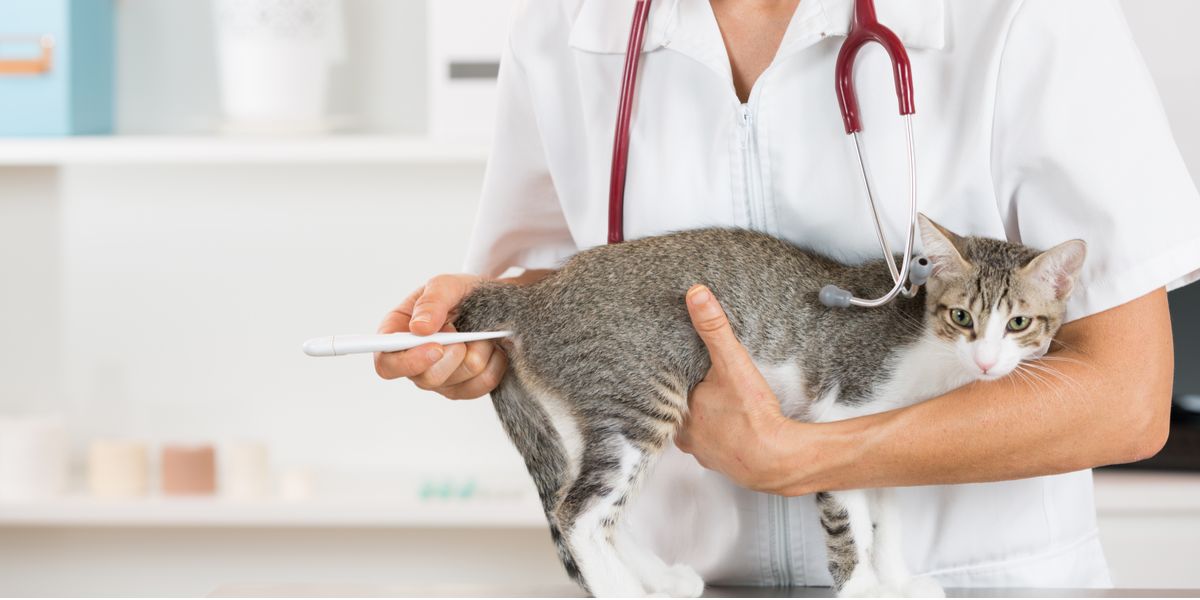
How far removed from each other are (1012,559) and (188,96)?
6.54ft

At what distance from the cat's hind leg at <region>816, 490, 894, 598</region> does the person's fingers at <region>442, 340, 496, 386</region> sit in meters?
0.37

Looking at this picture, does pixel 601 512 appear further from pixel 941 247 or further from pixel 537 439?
pixel 941 247

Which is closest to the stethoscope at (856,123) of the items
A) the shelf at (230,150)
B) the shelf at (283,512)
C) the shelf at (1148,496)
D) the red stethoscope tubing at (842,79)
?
the red stethoscope tubing at (842,79)

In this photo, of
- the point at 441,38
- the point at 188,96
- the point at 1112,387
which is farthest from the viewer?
the point at 188,96

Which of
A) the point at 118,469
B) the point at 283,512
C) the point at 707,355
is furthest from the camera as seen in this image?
the point at 118,469

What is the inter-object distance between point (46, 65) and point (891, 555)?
1.87 m

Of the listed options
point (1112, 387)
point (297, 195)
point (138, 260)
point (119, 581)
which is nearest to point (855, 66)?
point (1112, 387)

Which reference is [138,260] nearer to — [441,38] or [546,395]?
[441,38]

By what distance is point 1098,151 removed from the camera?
1.00 metres

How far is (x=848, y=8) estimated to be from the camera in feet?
3.63

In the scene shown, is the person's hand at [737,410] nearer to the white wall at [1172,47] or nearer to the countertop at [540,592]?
the countertop at [540,592]

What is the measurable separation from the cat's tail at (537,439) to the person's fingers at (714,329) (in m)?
0.20

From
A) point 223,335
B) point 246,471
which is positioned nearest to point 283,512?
point 246,471

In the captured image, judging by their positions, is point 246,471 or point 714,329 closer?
point 714,329
